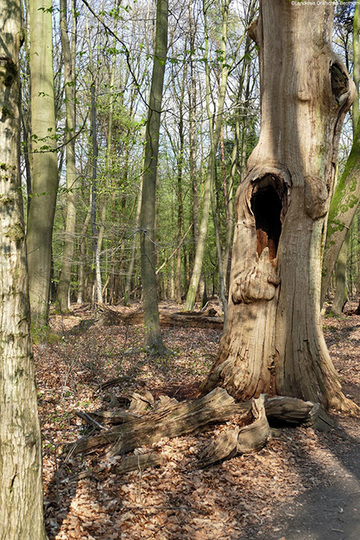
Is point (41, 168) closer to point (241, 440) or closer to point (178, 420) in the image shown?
point (178, 420)

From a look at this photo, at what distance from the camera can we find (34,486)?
229 centimetres

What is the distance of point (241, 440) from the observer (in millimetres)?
4273

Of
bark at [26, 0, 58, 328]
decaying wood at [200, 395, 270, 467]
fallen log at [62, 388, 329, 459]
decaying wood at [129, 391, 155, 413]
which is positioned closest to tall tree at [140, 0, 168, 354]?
bark at [26, 0, 58, 328]

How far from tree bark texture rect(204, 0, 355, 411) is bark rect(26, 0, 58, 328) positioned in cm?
441

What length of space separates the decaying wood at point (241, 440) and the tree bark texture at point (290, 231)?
0.75m

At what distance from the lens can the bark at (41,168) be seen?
814cm

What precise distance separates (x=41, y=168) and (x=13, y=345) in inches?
273

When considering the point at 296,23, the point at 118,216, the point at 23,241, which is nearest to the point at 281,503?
the point at 23,241

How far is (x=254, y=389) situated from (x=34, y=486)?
3.50 m

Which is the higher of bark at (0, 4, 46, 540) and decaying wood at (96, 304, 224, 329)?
bark at (0, 4, 46, 540)

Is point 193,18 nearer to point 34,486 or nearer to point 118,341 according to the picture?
point 118,341

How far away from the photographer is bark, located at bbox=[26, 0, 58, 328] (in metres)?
8.14

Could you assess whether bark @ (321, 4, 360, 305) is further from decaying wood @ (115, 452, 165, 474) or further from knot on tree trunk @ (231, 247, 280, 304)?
decaying wood @ (115, 452, 165, 474)

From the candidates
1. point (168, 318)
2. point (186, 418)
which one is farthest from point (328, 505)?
point (168, 318)
